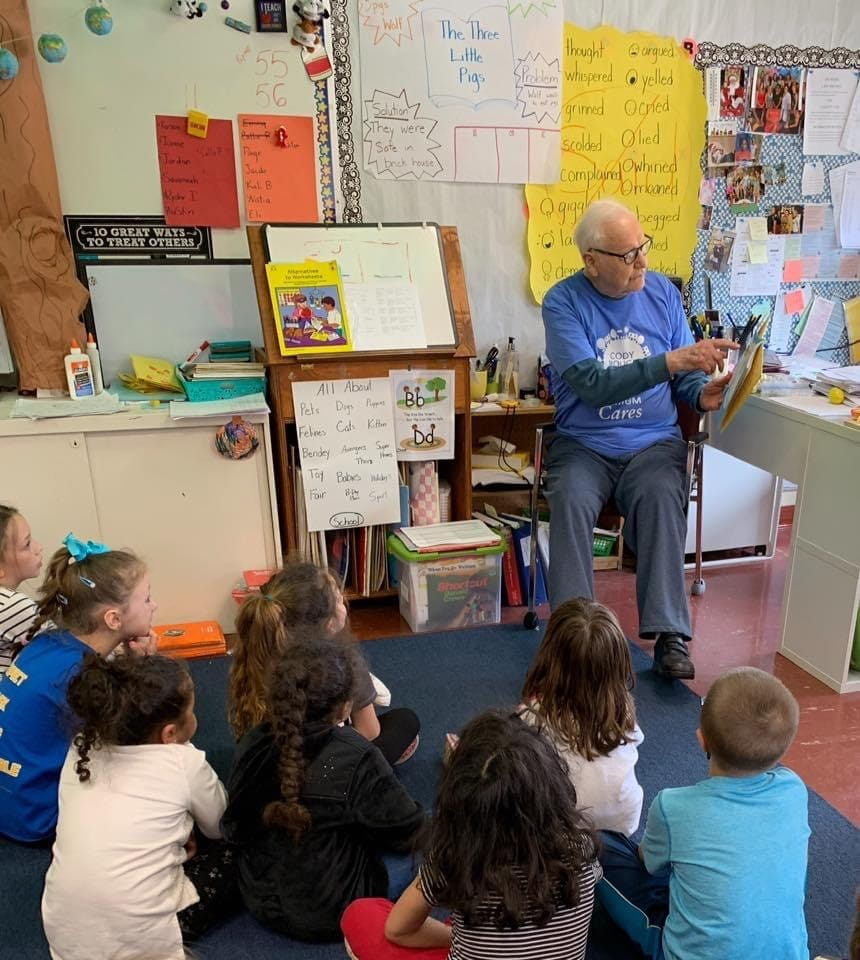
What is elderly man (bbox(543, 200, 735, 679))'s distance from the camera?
90.8 inches

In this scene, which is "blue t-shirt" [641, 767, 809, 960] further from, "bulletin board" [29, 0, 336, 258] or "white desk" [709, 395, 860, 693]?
"bulletin board" [29, 0, 336, 258]

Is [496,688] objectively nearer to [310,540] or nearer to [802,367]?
[310,540]

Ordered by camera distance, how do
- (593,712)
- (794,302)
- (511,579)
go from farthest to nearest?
(794,302) → (511,579) → (593,712)

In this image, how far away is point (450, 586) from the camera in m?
2.59

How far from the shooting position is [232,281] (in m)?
2.80

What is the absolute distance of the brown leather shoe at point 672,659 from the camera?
2254mm

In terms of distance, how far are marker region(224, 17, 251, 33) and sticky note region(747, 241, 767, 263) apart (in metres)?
2.08

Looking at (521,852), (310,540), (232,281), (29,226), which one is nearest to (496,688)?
(310,540)

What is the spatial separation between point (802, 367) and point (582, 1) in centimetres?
156

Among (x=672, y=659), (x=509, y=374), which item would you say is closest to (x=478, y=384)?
(x=509, y=374)

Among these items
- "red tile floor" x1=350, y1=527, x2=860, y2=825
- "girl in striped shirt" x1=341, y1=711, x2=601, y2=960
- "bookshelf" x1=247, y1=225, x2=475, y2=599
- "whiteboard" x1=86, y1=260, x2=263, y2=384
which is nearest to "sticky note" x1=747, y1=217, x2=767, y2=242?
"red tile floor" x1=350, y1=527, x2=860, y2=825

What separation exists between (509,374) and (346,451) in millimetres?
852

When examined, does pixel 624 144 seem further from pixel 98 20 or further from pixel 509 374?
pixel 98 20

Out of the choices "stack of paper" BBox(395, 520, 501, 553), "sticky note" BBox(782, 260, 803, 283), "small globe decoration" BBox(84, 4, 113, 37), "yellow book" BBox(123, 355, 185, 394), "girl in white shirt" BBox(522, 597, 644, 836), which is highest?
"small globe decoration" BBox(84, 4, 113, 37)
